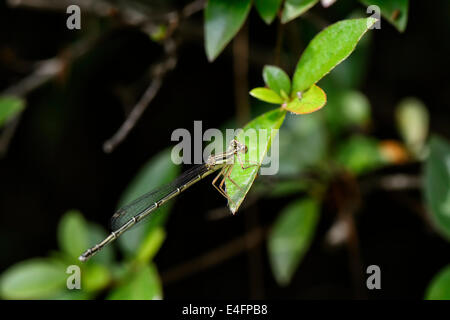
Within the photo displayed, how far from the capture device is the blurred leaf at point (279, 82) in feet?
4.59

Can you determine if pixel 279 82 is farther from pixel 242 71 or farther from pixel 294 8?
pixel 242 71

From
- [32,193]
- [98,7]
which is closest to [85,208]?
[32,193]

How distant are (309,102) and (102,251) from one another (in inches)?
55.3

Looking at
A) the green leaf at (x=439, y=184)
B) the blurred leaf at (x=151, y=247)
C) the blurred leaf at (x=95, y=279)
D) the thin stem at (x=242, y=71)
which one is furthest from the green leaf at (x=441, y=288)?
the blurred leaf at (x=95, y=279)

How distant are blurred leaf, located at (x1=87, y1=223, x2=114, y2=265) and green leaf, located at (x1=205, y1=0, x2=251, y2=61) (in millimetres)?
1163

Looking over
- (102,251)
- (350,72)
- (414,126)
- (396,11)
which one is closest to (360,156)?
(414,126)

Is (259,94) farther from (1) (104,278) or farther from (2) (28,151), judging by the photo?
(2) (28,151)

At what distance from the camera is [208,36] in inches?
60.0

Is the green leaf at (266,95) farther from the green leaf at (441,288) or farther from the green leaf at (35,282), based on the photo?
the green leaf at (35,282)

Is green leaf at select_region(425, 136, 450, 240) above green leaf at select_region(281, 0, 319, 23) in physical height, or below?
below

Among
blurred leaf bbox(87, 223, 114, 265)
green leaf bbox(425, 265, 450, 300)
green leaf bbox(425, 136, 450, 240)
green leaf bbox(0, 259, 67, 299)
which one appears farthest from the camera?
blurred leaf bbox(87, 223, 114, 265)

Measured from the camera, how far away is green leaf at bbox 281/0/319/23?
4.56 feet

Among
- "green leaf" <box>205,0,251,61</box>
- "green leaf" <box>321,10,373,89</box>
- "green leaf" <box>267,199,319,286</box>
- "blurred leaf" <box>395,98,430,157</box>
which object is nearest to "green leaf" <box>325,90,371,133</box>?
"green leaf" <box>321,10,373,89</box>

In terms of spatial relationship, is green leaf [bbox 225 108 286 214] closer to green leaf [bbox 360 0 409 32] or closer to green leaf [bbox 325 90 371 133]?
green leaf [bbox 360 0 409 32]
